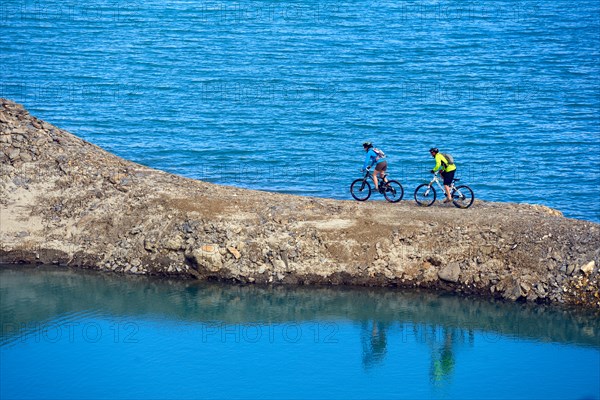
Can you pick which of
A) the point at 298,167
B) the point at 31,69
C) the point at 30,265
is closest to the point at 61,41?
the point at 31,69

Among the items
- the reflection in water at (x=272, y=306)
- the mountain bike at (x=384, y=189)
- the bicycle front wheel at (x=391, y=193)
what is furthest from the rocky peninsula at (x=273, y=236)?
→ the reflection in water at (x=272, y=306)

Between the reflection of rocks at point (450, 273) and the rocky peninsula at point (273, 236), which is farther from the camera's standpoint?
the reflection of rocks at point (450, 273)

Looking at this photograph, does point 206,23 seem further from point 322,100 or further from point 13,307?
point 13,307

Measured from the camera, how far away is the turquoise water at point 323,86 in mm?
60969

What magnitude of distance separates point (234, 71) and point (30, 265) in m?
43.5

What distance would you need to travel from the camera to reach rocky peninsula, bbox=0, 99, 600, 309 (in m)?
37.2

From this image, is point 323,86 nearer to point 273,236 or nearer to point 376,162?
point 376,162

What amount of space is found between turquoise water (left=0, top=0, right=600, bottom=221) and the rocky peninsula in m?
15.1

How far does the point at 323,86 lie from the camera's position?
252 ft

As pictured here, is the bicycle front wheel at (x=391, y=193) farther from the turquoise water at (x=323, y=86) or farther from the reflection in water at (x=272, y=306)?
the turquoise water at (x=323, y=86)

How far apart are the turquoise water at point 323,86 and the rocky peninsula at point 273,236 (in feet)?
49.6

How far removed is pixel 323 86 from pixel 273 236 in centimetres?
4000

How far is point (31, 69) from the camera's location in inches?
3110

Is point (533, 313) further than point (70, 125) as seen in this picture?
No
